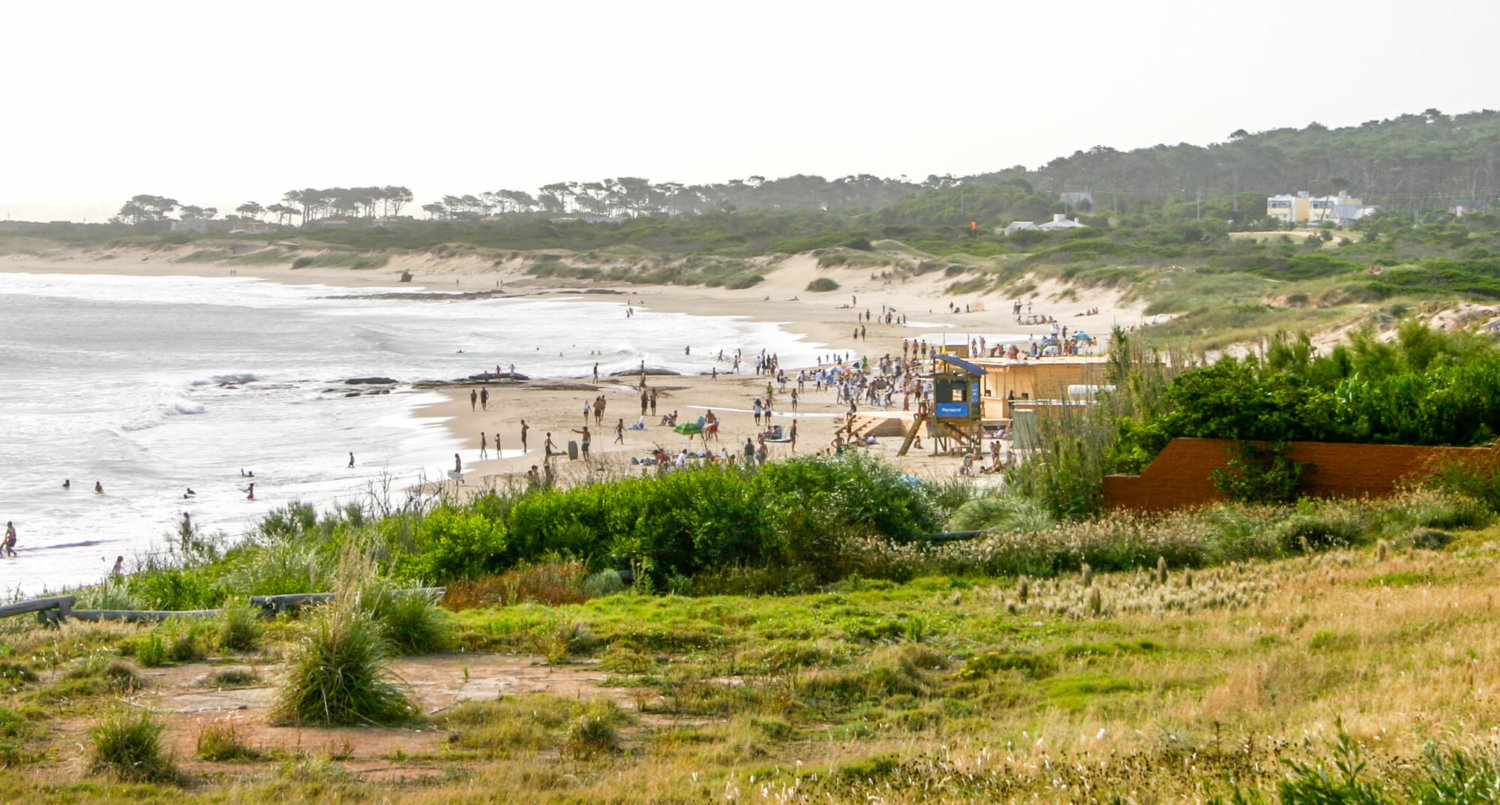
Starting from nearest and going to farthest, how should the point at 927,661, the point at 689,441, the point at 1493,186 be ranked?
the point at 927,661, the point at 689,441, the point at 1493,186

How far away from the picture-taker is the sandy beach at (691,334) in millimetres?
32656

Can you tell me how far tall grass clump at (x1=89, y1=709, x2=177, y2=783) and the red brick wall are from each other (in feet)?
38.9

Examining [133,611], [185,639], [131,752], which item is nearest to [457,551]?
[133,611]

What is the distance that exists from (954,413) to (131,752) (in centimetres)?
2369

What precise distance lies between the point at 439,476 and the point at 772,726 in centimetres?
2253

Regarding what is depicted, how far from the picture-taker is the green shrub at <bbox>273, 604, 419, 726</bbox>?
7.68 m

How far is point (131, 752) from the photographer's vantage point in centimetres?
662

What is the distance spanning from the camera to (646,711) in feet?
26.1

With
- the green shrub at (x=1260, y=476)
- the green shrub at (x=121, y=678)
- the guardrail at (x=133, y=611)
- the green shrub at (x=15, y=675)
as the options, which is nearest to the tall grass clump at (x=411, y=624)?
the guardrail at (x=133, y=611)

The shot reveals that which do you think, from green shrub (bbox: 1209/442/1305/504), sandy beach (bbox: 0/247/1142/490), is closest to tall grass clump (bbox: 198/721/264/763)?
green shrub (bbox: 1209/442/1305/504)

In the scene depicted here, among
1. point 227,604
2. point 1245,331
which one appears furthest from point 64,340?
point 227,604

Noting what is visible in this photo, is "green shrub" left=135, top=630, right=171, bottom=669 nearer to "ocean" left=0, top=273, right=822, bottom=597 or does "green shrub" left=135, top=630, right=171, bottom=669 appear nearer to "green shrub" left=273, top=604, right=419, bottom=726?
"green shrub" left=273, top=604, right=419, bottom=726

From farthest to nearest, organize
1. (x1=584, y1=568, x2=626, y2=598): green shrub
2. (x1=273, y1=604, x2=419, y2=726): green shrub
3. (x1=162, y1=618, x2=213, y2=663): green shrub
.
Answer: (x1=584, y1=568, x2=626, y2=598): green shrub → (x1=162, y1=618, x2=213, y2=663): green shrub → (x1=273, y1=604, x2=419, y2=726): green shrub

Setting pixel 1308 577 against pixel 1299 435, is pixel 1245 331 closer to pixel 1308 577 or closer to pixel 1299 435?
pixel 1299 435
